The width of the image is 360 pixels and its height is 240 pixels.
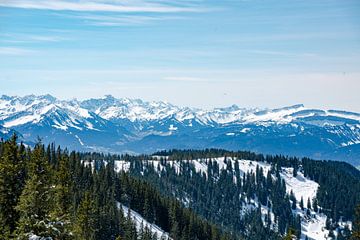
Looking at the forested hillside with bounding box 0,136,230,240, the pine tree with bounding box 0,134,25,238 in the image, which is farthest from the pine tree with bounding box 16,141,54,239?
the pine tree with bounding box 0,134,25,238

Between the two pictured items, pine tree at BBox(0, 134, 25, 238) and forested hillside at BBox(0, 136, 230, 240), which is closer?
forested hillside at BBox(0, 136, 230, 240)

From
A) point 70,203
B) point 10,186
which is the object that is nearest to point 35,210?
point 10,186

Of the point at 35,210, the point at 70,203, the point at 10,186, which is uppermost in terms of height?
the point at 10,186

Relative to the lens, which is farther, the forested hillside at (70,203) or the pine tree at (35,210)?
the forested hillside at (70,203)

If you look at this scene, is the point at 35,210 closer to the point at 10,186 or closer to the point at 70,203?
the point at 10,186

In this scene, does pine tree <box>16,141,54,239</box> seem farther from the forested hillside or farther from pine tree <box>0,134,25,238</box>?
pine tree <box>0,134,25,238</box>

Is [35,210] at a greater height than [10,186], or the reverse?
[10,186]

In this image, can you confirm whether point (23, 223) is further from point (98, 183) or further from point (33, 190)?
point (98, 183)

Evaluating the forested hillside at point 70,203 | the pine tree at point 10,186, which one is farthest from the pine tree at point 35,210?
the pine tree at point 10,186

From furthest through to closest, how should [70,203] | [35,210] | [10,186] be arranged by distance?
[70,203], [10,186], [35,210]

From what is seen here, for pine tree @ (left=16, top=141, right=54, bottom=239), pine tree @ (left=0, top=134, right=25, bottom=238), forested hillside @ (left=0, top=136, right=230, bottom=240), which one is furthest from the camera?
pine tree @ (left=0, top=134, right=25, bottom=238)

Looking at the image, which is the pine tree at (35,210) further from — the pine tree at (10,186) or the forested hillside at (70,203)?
the pine tree at (10,186)

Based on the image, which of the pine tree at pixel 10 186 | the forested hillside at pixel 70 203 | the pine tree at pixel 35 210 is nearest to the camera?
the pine tree at pixel 35 210

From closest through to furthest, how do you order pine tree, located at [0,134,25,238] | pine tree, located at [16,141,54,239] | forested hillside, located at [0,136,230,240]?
1. pine tree, located at [16,141,54,239]
2. forested hillside, located at [0,136,230,240]
3. pine tree, located at [0,134,25,238]
